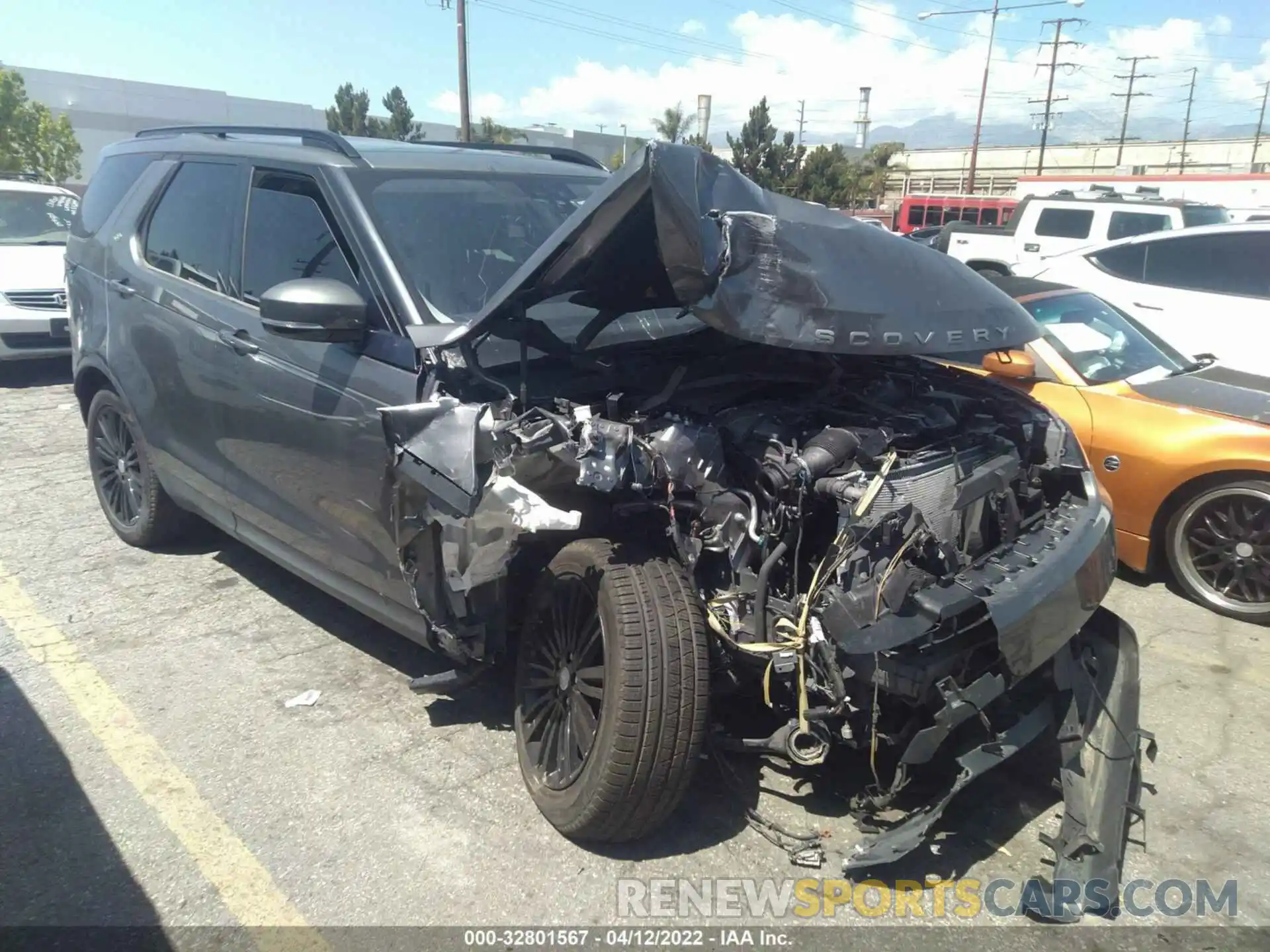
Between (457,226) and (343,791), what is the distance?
2115 millimetres

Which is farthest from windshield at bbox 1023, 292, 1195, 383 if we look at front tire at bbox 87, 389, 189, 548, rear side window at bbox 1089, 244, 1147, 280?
front tire at bbox 87, 389, 189, 548

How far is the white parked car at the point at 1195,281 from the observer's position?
8.05 metres

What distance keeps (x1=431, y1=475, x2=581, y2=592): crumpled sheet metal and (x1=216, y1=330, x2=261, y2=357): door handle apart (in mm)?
1319

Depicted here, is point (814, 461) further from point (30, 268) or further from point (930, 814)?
point (30, 268)

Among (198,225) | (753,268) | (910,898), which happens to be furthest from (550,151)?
(910,898)

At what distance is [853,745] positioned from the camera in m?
2.62

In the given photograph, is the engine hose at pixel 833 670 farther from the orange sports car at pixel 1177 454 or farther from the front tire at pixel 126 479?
the front tire at pixel 126 479

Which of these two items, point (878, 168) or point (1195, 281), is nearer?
point (1195, 281)

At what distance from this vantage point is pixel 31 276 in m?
9.43

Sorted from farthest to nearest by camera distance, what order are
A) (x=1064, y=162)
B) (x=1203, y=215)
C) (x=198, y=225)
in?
1. (x=1064, y=162)
2. (x=1203, y=215)
3. (x=198, y=225)

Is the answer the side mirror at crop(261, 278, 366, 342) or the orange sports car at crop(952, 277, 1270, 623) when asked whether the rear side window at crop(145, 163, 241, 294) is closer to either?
the side mirror at crop(261, 278, 366, 342)

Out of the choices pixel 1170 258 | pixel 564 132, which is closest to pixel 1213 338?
pixel 1170 258

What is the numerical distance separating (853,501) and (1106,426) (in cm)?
292

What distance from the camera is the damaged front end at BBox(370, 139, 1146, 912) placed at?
8.36 ft
